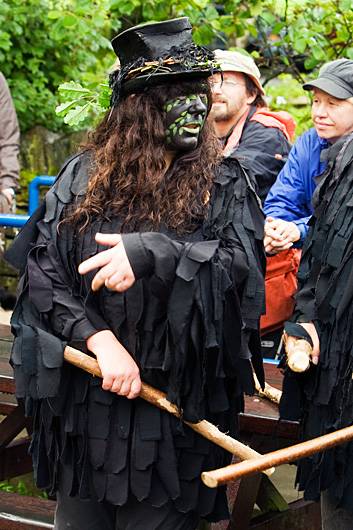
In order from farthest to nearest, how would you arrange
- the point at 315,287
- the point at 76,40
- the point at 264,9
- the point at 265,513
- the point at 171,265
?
the point at 76,40
the point at 264,9
the point at 265,513
the point at 315,287
the point at 171,265

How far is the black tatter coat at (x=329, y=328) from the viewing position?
2895 millimetres

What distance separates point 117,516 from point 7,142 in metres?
4.19

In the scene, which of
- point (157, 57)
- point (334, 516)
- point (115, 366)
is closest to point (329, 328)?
point (334, 516)

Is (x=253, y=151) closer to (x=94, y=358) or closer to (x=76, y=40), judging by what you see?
(x=94, y=358)

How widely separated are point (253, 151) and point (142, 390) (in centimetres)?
192

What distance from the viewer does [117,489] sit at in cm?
269

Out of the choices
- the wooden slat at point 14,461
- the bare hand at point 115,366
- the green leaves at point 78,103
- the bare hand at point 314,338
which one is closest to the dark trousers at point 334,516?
the bare hand at point 314,338

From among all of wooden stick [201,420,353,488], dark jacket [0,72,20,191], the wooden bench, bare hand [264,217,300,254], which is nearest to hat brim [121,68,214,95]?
wooden stick [201,420,353,488]

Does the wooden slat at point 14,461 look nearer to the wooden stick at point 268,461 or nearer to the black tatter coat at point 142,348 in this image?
the black tatter coat at point 142,348

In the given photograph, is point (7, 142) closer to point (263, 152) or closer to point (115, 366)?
point (263, 152)

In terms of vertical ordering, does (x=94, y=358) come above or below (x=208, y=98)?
below

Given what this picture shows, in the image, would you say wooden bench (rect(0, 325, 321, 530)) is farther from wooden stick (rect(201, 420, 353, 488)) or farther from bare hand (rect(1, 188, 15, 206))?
bare hand (rect(1, 188, 15, 206))

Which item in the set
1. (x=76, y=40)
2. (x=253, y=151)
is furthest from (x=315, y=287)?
(x=76, y=40)

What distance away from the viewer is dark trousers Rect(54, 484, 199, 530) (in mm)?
2719
